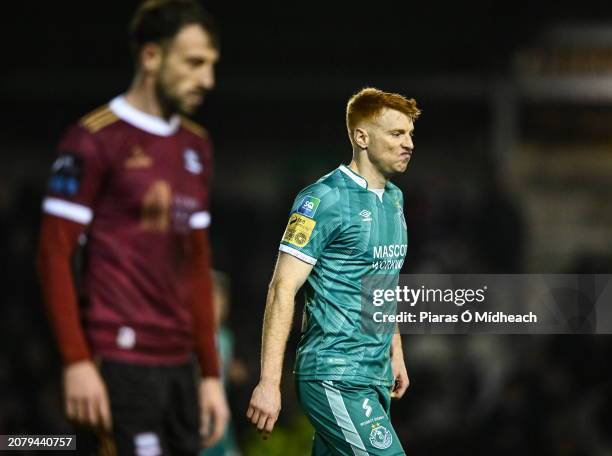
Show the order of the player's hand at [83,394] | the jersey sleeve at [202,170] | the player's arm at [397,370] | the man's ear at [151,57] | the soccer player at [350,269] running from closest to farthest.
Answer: the player's hand at [83,394] → the man's ear at [151,57] → the jersey sleeve at [202,170] → the soccer player at [350,269] → the player's arm at [397,370]

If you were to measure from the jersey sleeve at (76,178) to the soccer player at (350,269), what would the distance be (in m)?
0.59

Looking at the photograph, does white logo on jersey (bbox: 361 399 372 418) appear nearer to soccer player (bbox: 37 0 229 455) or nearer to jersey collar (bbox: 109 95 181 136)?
soccer player (bbox: 37 0 229 455)

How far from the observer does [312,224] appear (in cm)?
314

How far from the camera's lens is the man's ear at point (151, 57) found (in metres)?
2.90

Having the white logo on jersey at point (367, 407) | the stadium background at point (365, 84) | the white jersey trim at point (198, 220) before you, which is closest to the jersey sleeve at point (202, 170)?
the white jersey trim at point (198, 220)

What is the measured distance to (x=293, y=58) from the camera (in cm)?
1059

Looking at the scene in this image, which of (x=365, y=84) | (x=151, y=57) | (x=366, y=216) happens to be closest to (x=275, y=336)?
(x=366, y=216)

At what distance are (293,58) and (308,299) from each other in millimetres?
7548

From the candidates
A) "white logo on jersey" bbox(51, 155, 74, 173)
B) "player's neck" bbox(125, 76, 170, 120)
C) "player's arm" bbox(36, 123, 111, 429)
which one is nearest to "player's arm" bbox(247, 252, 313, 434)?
"player's arm" bbox(36, 123, 111, 429)

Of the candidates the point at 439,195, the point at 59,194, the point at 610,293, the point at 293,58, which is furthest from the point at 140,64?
the point at 293,58

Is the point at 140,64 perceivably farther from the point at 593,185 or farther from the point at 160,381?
the point at 593,185

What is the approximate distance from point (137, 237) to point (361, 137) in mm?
703

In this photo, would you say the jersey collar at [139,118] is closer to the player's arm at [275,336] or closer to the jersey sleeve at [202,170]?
the jersey sleeve at [202,170]

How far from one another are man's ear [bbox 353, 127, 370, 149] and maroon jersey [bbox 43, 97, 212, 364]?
0.48m
